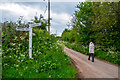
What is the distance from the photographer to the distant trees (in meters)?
9.60

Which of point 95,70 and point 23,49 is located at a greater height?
point 23,49

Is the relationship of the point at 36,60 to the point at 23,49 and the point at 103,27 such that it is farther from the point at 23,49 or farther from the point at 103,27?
the point at 103,27

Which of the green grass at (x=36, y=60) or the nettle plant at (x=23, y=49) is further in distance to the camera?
the nettle plant at (x=23, y=49)

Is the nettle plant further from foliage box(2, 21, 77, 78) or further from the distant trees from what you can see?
the distant trees

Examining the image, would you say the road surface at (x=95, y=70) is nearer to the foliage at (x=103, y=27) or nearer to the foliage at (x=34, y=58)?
the foliage at (x=34, y=58)

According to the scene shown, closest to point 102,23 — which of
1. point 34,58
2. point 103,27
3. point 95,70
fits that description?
point 103,27

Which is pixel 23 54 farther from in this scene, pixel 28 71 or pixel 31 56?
pixel 28 71

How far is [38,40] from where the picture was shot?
813cm

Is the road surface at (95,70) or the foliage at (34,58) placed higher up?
the foliage at (34,58)

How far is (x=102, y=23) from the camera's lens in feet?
35.2

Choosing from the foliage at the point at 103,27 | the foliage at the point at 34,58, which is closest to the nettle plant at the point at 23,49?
the foliage at the point at 34,58

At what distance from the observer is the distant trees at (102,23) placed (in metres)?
9.60

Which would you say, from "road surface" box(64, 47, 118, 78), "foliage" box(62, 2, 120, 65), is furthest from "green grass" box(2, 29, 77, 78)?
"foliage" box(62, 2, 120, 65)

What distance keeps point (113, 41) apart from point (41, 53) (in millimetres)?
7738
